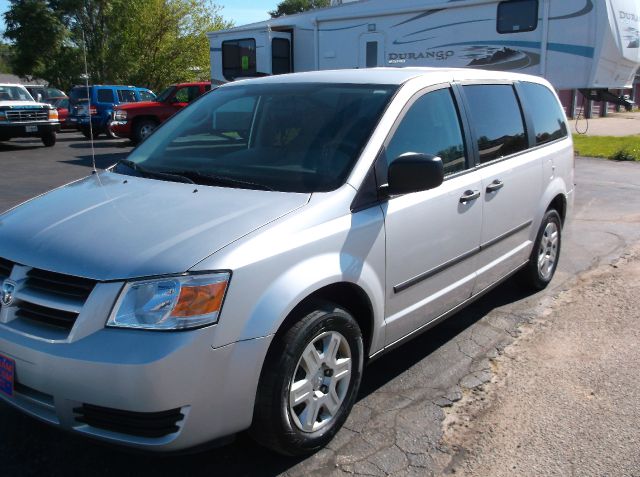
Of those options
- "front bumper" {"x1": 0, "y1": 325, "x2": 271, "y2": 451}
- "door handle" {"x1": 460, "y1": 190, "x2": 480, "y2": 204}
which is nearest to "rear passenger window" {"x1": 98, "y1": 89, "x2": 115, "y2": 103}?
"door handle" {"x1": 460, "y1": 190, "x2": 480, "y2": 204}

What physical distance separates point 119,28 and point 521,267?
35593 mm

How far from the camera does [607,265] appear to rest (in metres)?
6.30

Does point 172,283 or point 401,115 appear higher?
point 401,115

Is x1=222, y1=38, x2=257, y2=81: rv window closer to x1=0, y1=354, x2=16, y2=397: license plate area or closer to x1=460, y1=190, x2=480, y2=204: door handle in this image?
x1=460, y1=190, x2=480, y2=204: door handle

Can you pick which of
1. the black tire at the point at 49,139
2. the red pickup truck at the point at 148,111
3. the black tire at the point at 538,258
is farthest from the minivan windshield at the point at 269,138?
the black tire at the point at 49,139

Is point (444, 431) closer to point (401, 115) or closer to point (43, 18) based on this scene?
point (401, 115)

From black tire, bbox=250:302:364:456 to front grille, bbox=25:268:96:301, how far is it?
79 cm

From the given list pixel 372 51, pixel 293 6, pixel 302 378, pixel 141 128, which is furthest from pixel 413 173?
pixel 293 6

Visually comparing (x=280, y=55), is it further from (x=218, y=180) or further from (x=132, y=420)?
(x=132, y=420)

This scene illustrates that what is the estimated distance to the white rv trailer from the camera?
33.9 ft

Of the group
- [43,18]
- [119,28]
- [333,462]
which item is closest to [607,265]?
[333,462]

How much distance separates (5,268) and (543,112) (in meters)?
4.23

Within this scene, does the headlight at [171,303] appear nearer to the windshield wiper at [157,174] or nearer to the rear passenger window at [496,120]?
the windshield wiper at [157,174]

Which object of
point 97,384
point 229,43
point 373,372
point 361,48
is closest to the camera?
point 97,384
